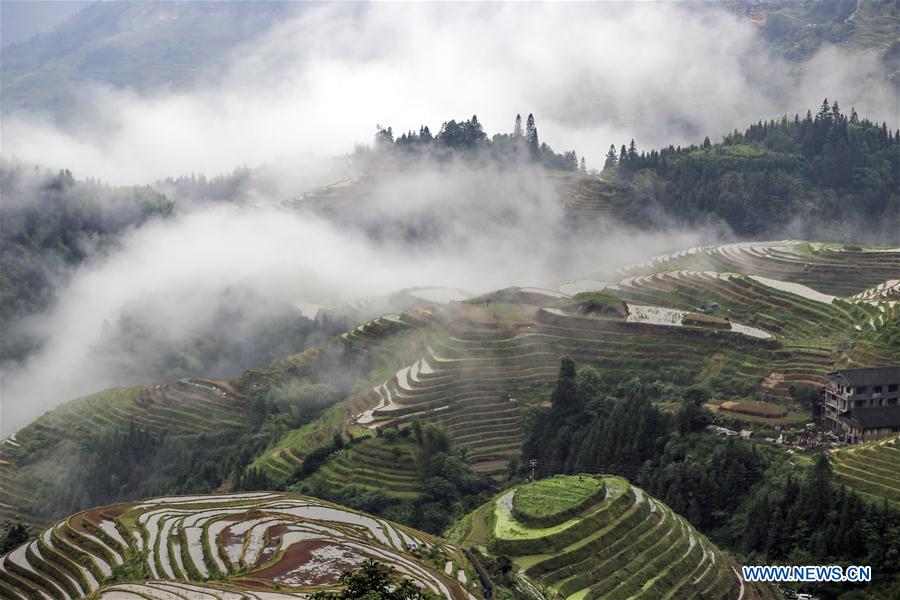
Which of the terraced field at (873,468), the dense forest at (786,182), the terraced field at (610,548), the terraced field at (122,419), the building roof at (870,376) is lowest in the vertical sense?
the terraced field at (122,419)

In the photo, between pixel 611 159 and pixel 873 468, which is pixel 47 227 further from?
pixel 873 468

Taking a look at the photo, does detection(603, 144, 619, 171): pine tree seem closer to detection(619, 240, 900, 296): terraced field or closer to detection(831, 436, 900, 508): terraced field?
detection(619, 240, 900, 296): terraced field

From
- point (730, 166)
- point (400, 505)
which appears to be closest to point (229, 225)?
point (730, 166)

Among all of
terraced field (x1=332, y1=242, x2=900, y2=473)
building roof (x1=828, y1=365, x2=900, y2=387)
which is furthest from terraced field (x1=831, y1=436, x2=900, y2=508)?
terraced field (x1=332, y1=242, x2=900, y2=473)

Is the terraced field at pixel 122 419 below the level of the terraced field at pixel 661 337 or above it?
below

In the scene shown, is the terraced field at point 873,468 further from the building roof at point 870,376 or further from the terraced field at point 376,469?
the terraced field at point 376,469

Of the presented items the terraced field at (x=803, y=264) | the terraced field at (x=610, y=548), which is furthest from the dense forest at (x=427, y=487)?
the terraced field at (x=803, y=264)

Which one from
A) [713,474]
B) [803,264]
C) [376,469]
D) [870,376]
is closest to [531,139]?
[803,264]
